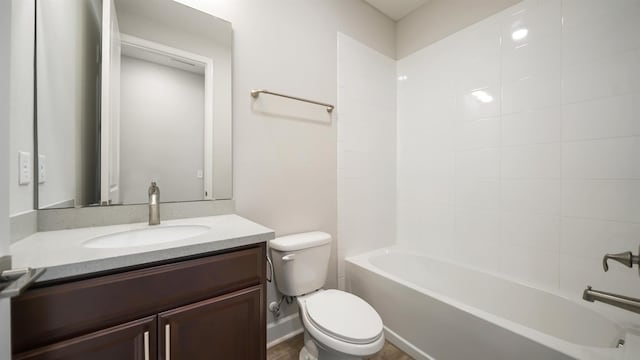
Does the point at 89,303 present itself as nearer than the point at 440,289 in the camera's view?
Yes

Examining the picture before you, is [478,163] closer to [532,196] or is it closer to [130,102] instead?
[532,196]

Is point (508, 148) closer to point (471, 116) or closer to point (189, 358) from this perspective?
point (471, 116)

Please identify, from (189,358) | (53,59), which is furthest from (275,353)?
(53,59)

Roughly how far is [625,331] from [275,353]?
5.72 ft

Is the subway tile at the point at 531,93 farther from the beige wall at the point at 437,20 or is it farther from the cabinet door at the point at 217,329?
the cabinet door at the point at 217,329

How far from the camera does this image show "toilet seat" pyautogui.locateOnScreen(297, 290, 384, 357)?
3.51ft

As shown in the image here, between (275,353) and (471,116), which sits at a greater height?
(471,116)

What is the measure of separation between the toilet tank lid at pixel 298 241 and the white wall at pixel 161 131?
1.71 feet

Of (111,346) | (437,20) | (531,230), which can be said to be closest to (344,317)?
(111,346)

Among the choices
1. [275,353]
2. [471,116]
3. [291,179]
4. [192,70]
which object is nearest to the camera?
[192,70]

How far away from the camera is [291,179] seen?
5.62 feet

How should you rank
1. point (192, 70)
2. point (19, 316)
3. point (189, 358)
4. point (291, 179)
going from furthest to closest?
point (291, 179)
point (192, 70)
point (189, 358)
point (19, 316)

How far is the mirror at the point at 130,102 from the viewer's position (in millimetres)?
1026

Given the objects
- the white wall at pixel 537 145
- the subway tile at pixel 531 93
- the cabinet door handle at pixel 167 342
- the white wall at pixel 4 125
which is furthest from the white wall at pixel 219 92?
the subway tile at pixel 531 93
